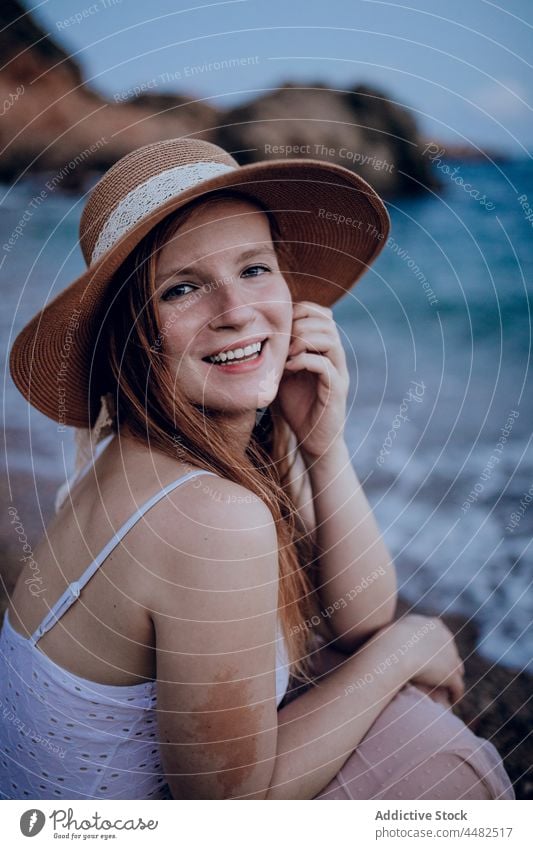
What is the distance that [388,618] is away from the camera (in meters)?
1.12

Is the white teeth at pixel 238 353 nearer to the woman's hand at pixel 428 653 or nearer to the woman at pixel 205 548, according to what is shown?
the woman at pixel 205 548

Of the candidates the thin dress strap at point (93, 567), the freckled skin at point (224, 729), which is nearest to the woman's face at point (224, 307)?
the thin dress strap at point (93, 567)

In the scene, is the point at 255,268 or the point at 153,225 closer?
the point at 153,225

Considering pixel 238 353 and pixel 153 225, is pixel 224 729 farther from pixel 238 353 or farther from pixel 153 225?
pixel 153 225

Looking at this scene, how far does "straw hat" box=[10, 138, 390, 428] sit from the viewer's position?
790 millimetres

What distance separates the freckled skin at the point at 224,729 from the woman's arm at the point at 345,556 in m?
0.32

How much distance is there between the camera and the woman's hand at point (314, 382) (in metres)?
1.04

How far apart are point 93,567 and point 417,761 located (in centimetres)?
48

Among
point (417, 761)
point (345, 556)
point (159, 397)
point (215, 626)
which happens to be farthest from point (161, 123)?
point (417, 761)

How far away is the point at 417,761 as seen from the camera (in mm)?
921

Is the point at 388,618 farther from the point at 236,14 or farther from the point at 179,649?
the point at 236,14

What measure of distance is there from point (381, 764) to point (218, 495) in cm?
46

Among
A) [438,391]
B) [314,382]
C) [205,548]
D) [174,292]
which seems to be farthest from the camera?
[438,391]

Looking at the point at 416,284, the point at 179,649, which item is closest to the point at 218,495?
the point at 179,649
